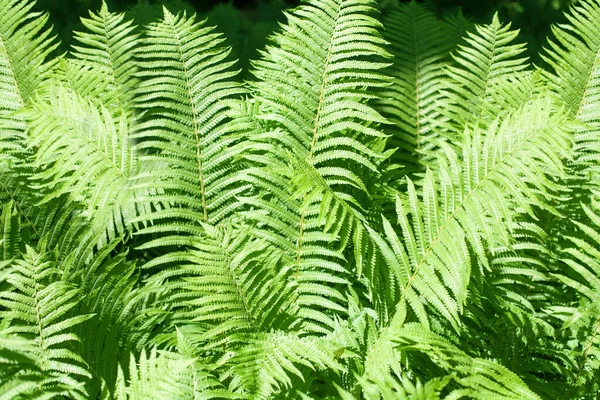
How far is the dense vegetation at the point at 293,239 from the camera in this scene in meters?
1.50

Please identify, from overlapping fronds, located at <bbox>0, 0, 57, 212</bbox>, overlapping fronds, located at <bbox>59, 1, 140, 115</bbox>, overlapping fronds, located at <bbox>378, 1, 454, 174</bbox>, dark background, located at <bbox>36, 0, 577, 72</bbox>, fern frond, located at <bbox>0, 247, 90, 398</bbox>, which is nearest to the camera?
fern frond, located at <bbox>0, 247, 90, 398</bbox>

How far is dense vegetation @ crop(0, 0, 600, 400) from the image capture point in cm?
150

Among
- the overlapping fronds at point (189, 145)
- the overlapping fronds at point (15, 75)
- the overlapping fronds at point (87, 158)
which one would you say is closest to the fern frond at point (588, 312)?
the overlapping fronds at point (189, 145)

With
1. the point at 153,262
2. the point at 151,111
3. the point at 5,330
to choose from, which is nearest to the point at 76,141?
the point at 151,111

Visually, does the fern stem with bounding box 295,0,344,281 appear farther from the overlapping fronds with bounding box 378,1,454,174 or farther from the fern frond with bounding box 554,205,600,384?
the fern frond with bounding box 554,205,600,384

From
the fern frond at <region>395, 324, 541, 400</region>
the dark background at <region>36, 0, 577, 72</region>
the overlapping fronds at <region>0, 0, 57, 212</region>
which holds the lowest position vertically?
the fern frond at <region>395, 324, 541, 400</region>

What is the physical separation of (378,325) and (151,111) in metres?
0.96

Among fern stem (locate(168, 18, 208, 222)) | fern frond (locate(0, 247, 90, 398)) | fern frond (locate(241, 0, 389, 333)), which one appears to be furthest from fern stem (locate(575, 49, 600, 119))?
fern frond (locate(0, 247, 90, 398))

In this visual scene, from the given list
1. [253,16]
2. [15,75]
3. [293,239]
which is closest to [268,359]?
[293,239]

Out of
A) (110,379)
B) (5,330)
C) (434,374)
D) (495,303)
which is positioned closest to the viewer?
(5,330)

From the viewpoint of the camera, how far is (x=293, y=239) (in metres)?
1.80

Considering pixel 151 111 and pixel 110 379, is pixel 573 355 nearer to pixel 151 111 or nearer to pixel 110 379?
pixel 110 379

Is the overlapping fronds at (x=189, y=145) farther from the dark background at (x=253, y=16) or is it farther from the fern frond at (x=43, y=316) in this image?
the dark background at (x=253, y=16)

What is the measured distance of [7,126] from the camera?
1.92 m
